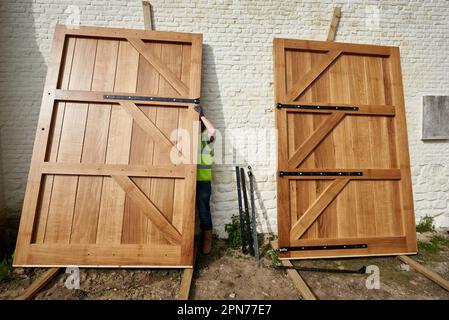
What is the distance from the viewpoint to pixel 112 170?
262 centimetres

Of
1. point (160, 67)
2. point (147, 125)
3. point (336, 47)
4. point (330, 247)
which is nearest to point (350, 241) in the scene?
point (330, 247)

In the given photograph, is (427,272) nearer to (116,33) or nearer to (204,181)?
(204,181)

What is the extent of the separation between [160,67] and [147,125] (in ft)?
2.95

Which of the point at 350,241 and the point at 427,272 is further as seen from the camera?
the point at 350,241

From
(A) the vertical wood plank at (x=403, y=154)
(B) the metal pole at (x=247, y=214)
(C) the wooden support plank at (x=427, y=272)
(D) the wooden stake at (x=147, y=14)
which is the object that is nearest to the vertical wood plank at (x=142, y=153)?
(D) the wooden stake at (x=147, y=14)

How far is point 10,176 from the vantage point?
307cm

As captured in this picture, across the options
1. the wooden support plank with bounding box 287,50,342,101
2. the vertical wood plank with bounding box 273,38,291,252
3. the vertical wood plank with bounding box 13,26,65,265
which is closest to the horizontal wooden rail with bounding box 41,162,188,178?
the vertical wood plank with bounding box 13,26,65,265

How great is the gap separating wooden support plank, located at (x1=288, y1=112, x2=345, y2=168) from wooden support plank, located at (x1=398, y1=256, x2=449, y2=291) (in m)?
2.00

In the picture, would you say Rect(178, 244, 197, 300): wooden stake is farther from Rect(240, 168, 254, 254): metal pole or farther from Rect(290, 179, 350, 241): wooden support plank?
Rect(290, 179, 350, 241): wooden support plank

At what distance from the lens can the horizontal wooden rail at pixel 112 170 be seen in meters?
2.57

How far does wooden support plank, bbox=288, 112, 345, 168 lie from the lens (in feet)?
9.43

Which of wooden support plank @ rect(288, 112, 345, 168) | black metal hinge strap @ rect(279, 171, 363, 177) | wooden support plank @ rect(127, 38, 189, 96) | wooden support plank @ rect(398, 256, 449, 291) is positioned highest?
wooden support plank @ rect(127, 38, 189, 96)
